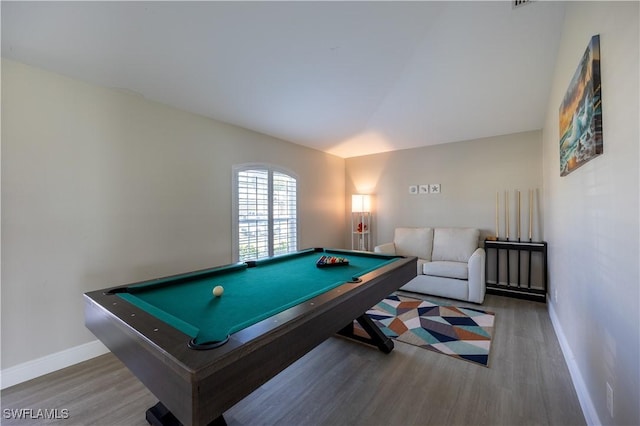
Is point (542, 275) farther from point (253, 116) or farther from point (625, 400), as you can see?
point (253, 116)

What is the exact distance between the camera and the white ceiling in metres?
1.91

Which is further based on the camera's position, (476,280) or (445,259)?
(445,259)

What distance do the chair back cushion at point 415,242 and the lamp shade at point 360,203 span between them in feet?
2.96

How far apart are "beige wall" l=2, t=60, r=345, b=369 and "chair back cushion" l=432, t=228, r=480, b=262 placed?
3.27 meters

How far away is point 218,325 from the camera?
3.94 ft

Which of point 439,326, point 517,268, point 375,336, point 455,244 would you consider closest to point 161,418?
point 375,336

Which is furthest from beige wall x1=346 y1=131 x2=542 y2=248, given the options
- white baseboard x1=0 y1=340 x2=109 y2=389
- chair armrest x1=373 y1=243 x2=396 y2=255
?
white baseboard x1=0 y1=340 x2=109 y2=389

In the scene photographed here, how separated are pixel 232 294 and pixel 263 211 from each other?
239 cm

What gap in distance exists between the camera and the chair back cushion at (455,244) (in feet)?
13.3

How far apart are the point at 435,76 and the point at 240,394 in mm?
3442

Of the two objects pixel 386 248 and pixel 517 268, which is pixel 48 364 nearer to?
pixel 386 248

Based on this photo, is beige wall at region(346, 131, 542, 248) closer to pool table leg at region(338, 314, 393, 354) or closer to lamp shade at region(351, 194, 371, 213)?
lamp shade at region(351, 194, 371, 213)

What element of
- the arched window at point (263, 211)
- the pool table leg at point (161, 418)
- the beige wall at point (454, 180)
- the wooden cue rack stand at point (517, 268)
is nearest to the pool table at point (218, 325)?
the pool table leg at point (161, 418)

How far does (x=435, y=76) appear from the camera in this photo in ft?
9.96
